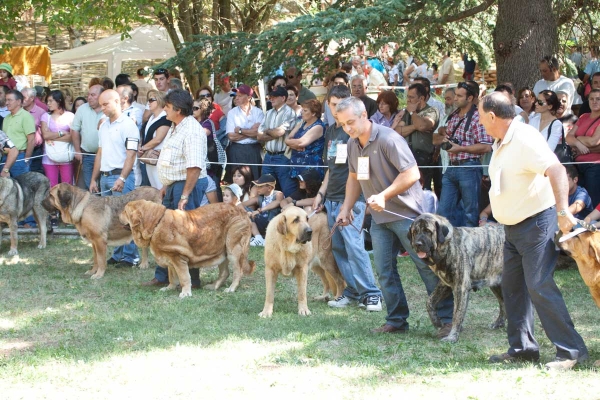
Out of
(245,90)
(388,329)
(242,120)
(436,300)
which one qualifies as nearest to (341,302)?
(388,329)

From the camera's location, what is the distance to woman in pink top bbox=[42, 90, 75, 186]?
12.2 meters

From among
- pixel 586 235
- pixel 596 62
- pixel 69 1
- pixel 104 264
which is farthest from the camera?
pixel 69 1

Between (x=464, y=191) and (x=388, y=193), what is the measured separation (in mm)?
3680

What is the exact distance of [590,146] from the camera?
9.38m

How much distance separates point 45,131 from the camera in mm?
12289

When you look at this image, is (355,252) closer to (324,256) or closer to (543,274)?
(324,256)

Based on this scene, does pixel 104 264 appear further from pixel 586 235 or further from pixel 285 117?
pixel 586 235

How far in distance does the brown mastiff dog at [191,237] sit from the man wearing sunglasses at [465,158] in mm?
2601

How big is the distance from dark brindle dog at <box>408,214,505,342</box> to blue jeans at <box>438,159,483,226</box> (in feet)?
9.04

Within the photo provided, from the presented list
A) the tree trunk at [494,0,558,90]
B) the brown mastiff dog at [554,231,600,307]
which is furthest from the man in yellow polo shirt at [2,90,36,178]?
the brown mastiff dog at [554,231,600,307]

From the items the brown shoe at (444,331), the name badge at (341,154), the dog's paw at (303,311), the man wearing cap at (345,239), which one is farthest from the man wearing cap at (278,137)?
the brown shoe at (444,331)

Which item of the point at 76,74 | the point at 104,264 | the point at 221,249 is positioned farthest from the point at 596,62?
the point at 76,74

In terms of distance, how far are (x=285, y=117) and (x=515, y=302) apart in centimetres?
602

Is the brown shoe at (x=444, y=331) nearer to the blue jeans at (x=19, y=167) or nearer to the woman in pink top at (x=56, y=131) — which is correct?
the woman in pink top at (x=56, y=131)
